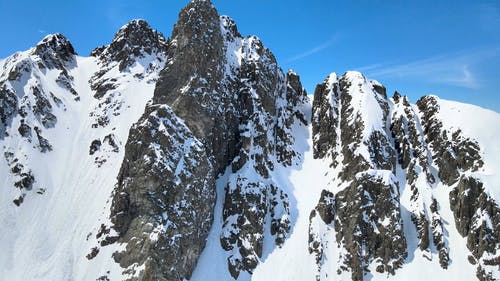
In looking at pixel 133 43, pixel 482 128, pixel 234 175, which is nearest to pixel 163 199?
pixel 234 175

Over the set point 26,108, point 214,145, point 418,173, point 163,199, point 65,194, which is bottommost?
point 163,199

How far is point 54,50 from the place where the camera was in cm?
13650

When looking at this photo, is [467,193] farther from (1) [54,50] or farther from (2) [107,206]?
(1) [54,50]

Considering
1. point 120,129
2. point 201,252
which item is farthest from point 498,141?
point 120,129

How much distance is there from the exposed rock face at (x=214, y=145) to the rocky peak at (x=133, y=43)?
1852 centimetres

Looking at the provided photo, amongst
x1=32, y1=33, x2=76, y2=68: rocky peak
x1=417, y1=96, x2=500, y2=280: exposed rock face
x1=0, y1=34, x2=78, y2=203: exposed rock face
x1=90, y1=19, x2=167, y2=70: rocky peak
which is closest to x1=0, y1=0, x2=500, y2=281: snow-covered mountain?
x1=417, y1=96, x2=500, y2=280: exposed rock face

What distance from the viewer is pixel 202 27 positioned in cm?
11481

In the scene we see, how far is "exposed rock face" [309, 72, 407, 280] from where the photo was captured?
8612 centimetres

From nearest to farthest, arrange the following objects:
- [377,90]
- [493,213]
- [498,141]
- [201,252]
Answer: [493,213] < [201,252] < [498,141] < [377,90]

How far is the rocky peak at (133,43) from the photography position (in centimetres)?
13662

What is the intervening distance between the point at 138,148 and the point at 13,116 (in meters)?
42.6

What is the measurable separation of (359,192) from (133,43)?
89203 millimetres

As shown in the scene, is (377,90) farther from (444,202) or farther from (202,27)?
(202,27)

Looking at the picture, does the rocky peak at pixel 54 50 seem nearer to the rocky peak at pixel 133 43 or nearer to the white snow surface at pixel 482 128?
the rocky peak at pixel 133 43
